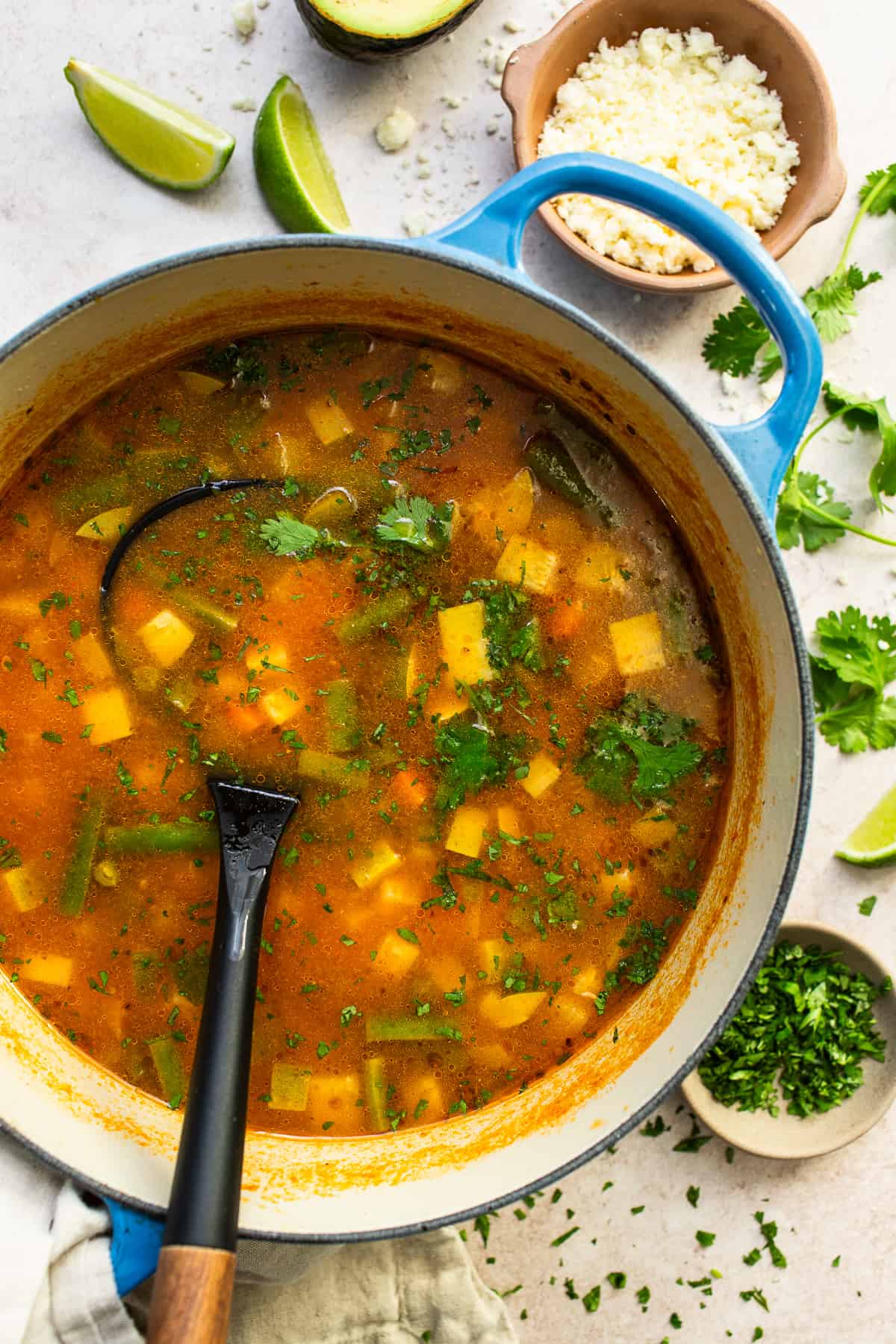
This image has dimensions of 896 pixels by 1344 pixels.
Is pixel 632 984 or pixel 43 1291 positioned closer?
pixel 43 1291

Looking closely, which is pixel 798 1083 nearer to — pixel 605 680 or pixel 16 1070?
pixel 605 680

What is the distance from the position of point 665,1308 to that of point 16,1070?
1.79 meters

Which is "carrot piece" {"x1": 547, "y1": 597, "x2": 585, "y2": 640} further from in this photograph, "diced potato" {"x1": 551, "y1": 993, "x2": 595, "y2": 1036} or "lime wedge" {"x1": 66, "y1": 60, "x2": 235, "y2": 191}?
"lime wedge" {"x1": 66, "y1": 60, "x2": 235, "y2": 191}

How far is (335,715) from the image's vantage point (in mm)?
2471

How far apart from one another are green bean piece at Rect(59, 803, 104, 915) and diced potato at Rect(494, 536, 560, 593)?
1026mm

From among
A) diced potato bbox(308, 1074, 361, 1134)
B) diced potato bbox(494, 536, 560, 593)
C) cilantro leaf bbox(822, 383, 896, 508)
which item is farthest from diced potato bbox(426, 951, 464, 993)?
cilantro leaf bbox(822, 383, 896, 508)

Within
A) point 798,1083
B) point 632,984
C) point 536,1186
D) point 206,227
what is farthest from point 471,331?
point 798,1083

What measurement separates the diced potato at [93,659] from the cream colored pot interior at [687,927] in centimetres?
42

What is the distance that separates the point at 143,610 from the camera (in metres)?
2.47

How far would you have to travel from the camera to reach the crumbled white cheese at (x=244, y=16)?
A: 2.82 metres

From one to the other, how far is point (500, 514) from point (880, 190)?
1.39 metres

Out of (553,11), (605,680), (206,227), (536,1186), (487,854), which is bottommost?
(536,1186)

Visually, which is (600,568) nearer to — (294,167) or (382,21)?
(294,167)

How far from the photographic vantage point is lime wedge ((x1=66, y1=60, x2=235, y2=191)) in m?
2.72
